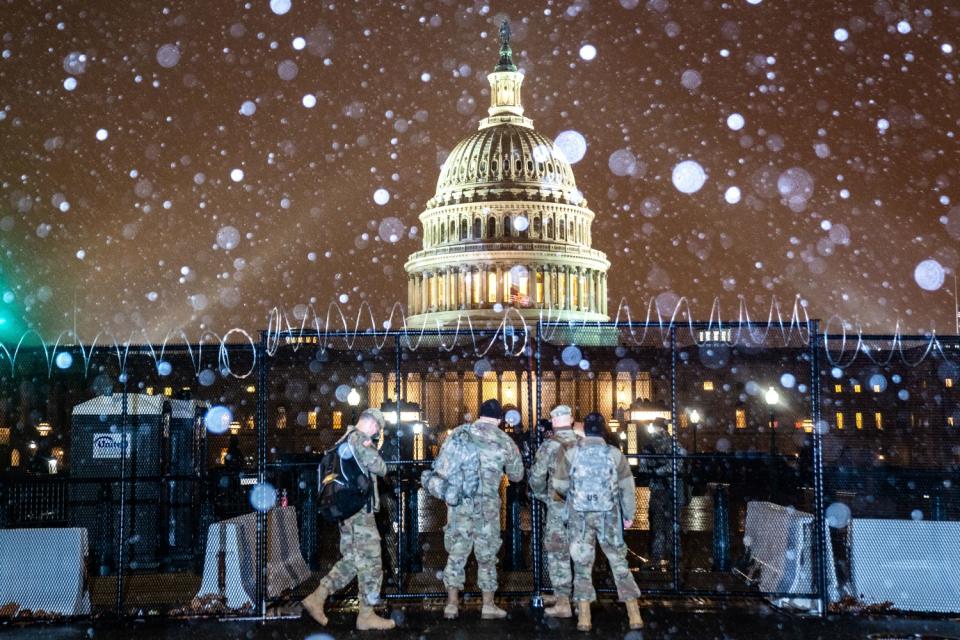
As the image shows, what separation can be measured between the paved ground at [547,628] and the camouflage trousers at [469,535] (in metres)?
0.58

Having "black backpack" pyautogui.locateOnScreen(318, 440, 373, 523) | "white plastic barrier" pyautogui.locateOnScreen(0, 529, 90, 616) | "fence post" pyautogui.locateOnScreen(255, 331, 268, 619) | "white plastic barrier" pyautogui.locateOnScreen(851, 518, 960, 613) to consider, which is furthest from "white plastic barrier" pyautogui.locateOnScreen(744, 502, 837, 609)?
"white plastic barrier" pyautogui.locateOnScreen(0, 529, 90, 616)

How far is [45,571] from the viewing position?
1302 cm

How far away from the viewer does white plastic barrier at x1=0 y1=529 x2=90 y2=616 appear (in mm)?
12914

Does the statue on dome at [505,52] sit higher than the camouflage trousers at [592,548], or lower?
higher

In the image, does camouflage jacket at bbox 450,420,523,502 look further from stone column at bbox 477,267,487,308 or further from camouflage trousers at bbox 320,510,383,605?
stone column at bbox 477,267,487,308

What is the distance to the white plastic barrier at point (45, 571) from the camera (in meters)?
12.9

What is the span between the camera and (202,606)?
12.9 metres

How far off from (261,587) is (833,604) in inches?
247

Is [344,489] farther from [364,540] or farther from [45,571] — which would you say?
[45,571]

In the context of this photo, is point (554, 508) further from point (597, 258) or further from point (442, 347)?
point (597, 258)

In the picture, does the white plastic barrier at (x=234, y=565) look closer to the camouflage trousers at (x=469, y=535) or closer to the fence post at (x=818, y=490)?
the camouflage trousers at (x=469, y=535)

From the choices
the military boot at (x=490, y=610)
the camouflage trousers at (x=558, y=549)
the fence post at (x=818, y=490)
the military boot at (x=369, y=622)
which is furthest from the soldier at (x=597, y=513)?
the fence post at (x=818, y=490)

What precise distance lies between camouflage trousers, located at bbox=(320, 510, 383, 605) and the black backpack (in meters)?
0.15

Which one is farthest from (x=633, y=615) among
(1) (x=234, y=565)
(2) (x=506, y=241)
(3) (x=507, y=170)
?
(3) (x=507, y=170)
